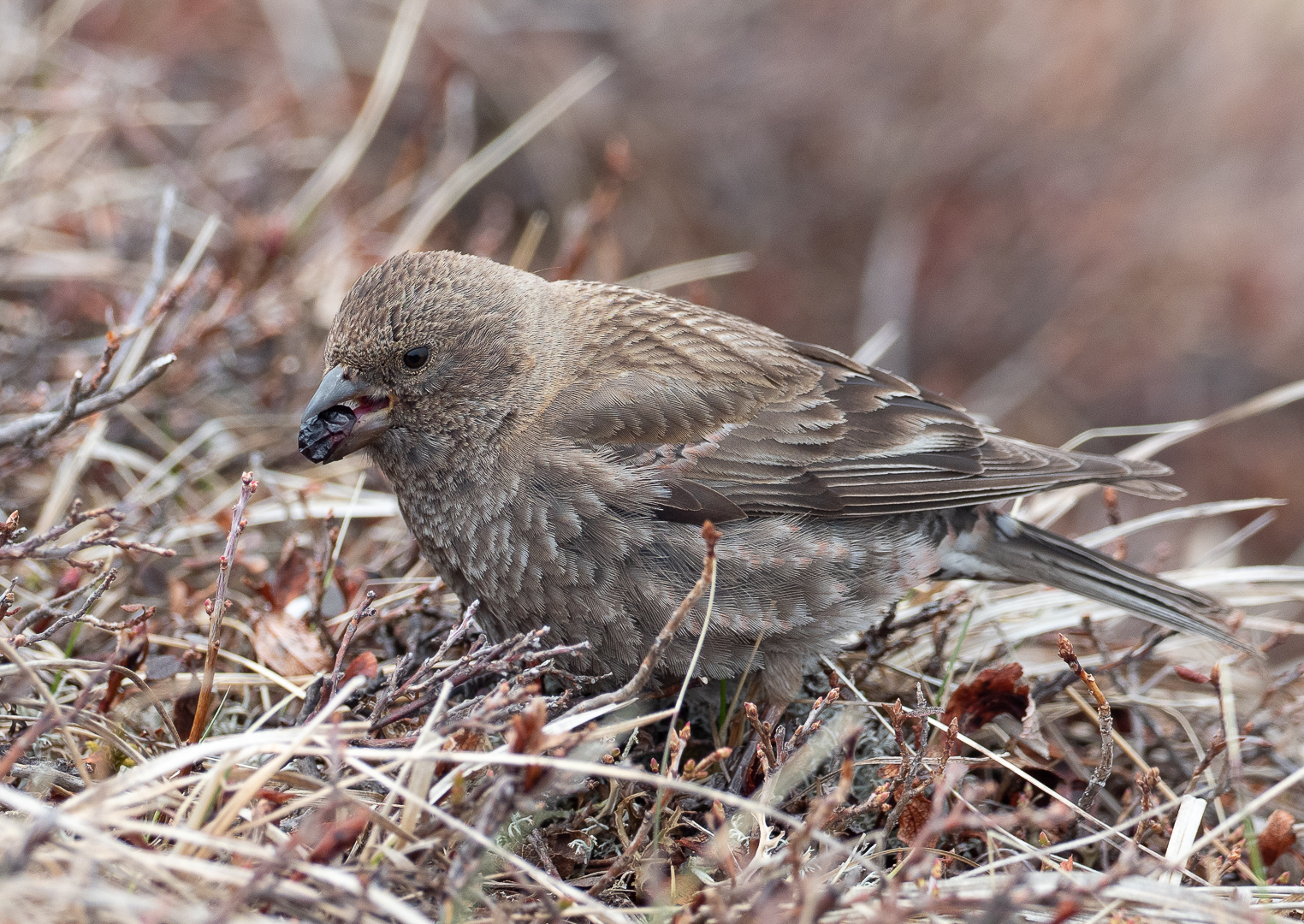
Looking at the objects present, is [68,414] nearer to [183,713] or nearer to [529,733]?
[183,713]

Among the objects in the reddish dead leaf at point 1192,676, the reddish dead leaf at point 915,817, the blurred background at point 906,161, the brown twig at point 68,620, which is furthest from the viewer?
the blurred background at point 906,161

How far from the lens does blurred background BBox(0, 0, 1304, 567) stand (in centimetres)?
633

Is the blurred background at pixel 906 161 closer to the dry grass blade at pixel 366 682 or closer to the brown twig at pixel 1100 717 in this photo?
the dry grass blade at pixel 366 682

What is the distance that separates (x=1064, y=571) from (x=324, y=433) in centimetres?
220

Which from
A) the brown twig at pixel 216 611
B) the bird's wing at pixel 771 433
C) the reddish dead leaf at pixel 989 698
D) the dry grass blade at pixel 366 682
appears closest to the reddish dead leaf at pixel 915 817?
the dry grass blade at pixel 366 682

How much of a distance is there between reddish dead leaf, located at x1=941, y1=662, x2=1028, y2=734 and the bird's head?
1473 mm

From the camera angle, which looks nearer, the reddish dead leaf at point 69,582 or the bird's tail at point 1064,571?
the reddish dead leaf at point 69,582

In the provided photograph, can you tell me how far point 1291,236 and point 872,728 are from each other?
20.1 ft

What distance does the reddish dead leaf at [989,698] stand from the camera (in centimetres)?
307

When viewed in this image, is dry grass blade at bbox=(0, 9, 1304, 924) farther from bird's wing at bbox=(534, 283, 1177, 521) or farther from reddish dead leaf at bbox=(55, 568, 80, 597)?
bird's wing at bbox=(534, 283, 1177, 521)

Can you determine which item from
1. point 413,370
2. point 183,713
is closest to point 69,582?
point 183,713

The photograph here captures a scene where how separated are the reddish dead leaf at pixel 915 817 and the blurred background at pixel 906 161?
3292 millimetres

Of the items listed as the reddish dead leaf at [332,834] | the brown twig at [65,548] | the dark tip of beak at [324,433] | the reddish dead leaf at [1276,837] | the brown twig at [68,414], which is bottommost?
the reddish dead leaf at [1276,837]

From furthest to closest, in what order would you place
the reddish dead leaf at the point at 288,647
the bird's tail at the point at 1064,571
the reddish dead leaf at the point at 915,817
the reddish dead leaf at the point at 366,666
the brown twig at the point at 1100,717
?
the bird's tail at the point at 1064,571 → the reddish dead leaf at the point at 288,647 → the reddish dead leaf at the point at 366,666 → the reddish dead leaf at the point at 915,817 → the brown twig at the point at 1100,717
